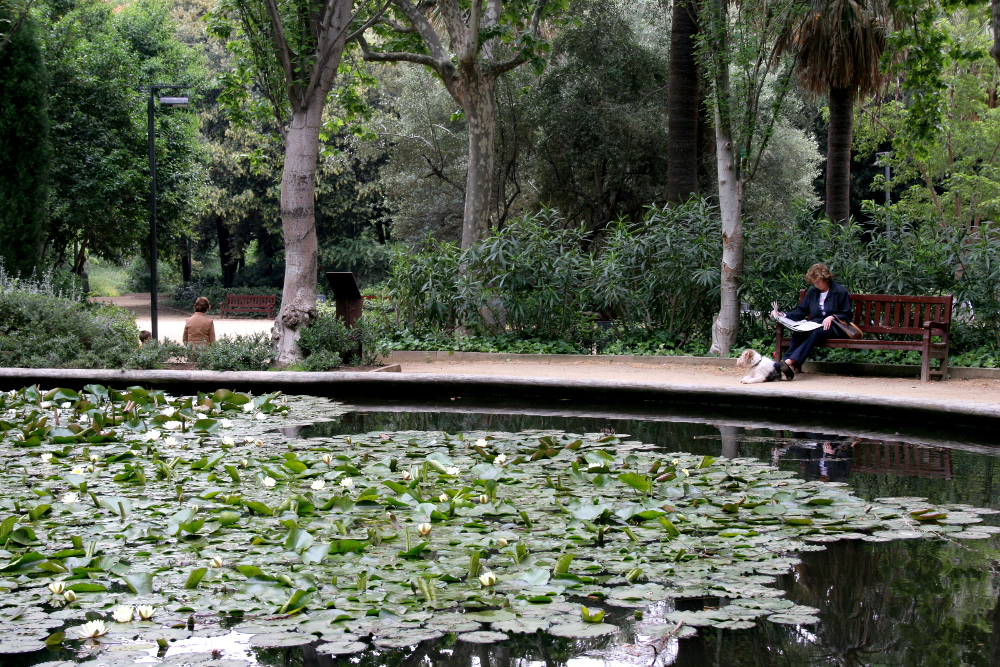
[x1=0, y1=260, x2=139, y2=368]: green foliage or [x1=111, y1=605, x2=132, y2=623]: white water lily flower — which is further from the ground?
[x1=0, y1=260, x2=139, y2=368]: green foliage

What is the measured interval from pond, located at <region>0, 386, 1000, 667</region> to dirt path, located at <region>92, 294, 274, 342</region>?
16682mm

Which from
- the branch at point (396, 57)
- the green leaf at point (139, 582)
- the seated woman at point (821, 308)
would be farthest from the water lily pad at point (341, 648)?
the branch at point (396, 57)

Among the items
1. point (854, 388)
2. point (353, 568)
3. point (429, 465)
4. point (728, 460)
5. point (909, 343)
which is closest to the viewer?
point (353, 568)

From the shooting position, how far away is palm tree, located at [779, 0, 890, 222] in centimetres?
1513

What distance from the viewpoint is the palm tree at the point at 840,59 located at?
1513 cm

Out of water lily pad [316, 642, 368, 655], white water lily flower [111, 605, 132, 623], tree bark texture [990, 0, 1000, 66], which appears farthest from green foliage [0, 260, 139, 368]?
tree bark texture [990, 0, 1000, 66]

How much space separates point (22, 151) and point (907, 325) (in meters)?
15.0

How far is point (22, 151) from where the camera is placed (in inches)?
634

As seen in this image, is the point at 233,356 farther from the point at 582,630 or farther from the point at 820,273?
the point at 582,630

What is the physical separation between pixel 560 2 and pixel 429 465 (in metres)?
12.7

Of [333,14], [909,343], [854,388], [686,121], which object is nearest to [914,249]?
[909,343]

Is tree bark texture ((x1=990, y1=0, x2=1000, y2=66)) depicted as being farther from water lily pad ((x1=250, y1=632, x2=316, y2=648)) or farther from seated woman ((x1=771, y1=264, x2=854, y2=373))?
water lily pad ((x1=250, y1=632, x2=316, y2=648))

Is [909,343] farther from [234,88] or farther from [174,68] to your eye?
[174,68]

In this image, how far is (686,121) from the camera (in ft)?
47.5
